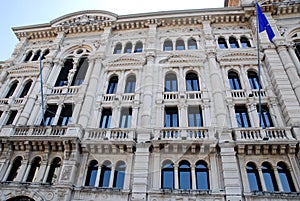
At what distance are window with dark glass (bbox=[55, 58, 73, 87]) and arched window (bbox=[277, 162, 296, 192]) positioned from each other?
16944 mm

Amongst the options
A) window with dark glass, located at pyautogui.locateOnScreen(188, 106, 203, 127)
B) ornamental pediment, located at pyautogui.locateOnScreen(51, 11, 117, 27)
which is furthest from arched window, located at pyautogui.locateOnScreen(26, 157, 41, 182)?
ornamental pediment, located at pyautogui.locateOnScreen(51, 11, 117, 27)

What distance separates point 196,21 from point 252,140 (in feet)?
43.3

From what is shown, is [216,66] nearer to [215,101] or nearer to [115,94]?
[215,101]

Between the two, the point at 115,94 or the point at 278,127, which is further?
the point at 115,94

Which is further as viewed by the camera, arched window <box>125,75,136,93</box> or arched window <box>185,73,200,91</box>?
arched window <box>125,75,136,93</box>

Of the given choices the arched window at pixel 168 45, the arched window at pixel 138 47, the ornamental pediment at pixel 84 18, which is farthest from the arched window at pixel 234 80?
the ornamental pediment at pixel 84 18

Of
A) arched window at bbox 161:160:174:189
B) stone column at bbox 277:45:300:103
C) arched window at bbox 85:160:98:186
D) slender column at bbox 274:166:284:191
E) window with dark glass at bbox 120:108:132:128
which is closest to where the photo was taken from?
slender column at bbox 274:166:284:191

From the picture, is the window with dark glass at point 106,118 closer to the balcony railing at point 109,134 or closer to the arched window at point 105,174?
the balcony railing at point 109,134

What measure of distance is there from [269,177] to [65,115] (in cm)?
1459

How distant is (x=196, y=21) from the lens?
20891mm

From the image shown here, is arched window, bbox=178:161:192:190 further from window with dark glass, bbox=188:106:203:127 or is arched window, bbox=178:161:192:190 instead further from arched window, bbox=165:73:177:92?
arched window, bbox=165:73:177:92

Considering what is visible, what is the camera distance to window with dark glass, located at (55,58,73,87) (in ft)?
62.1

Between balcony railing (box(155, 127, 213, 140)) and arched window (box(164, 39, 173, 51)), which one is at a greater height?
arched window (box(164, 39, 173, 51))

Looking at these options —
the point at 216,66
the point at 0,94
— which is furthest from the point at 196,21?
the point at 0,94
